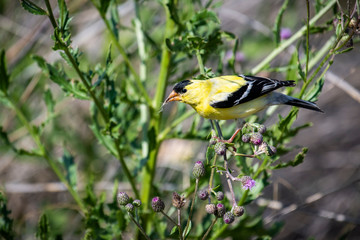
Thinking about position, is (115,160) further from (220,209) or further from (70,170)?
(220,209)

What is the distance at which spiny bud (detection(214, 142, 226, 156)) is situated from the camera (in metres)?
1.94

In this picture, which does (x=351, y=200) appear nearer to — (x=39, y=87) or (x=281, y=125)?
(x=281, y=125)

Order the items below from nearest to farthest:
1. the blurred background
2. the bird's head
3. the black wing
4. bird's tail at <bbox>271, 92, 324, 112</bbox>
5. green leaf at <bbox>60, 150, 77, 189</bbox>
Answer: bird's tail at <bbox>271, 92, 324, 112</bbox> → the black wing → the bird's head → green leaf at <bbox>60, 150, 77, 189</bbox> → the blurred background

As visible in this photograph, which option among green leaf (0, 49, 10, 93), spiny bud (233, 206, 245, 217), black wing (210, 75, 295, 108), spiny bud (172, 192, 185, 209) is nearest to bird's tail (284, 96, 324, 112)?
black wing (210, 75, 295, 108)

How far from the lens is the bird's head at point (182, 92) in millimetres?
2664

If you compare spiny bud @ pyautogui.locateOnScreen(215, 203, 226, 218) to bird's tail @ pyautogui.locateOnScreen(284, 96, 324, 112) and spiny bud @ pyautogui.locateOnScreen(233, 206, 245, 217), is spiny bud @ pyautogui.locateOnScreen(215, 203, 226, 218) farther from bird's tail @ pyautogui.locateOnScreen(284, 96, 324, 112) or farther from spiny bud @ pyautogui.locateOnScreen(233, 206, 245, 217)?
bird's tail @ pyautogui.locateOnScreen(284, 96, 324, 112)

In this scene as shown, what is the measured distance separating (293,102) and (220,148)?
706mm

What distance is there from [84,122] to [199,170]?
321 centimetres

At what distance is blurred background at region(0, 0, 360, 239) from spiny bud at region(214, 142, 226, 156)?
1.93m

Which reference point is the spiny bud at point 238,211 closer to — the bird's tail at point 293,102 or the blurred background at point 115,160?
the bird's tail at point 293,102

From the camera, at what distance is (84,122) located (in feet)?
15.9

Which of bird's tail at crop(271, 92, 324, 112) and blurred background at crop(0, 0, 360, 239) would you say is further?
blurred background at crop(0, 0, 360, 239)

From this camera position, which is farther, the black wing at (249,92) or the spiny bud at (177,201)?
the black wing at (249,92)

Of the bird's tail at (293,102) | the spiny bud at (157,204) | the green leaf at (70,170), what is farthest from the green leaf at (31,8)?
the bird's tail at (293,102)
